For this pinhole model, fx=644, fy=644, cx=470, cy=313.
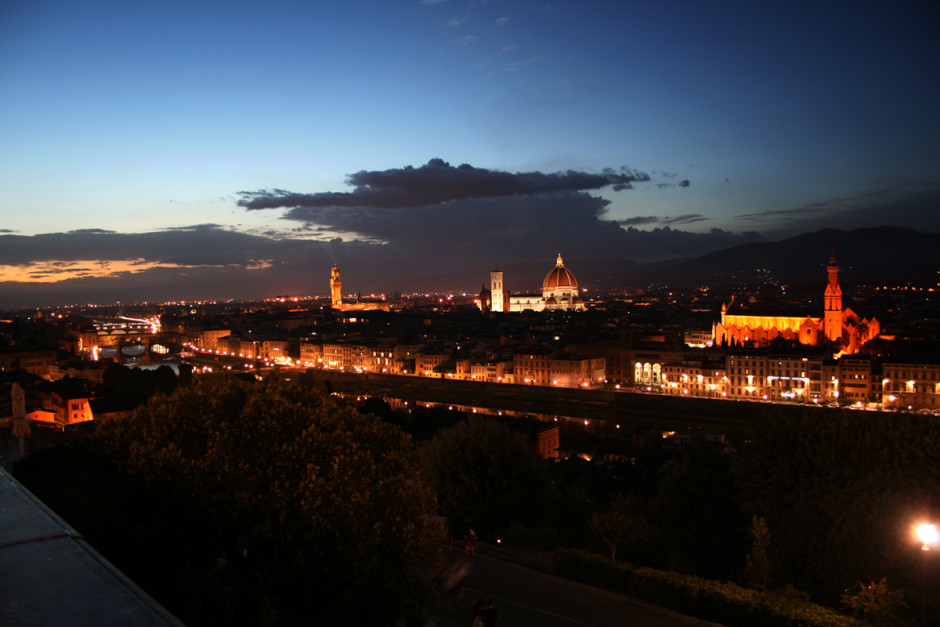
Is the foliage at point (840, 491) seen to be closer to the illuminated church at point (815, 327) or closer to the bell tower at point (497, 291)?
the illuminated church at point (815, 327)

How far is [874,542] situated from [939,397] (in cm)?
2266

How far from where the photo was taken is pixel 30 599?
4.64ft

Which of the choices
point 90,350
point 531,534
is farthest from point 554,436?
point 90,350

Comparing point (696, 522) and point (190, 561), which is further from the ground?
point (190, 561)

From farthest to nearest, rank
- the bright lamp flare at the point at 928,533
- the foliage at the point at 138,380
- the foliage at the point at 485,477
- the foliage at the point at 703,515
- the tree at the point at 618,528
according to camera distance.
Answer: the foliage at the point at 138,380
the foliage at the point at 485,477
the foliage at the point at 703,515
the tree at the point at 618,528
the bright lamp flare at the point at 928,533

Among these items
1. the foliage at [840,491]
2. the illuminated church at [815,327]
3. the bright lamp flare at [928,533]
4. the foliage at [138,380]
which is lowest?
the foliage at [138,380]

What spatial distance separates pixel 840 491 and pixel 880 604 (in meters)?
1.73

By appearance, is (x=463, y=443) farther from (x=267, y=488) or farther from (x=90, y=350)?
(x=90, y=350)

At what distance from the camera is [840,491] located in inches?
310

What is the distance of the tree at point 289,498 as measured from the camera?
504 cm

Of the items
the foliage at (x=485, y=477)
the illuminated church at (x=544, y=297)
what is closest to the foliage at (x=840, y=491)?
the foliage at (x=485, y=477)

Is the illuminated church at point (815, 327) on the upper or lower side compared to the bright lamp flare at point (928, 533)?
lower

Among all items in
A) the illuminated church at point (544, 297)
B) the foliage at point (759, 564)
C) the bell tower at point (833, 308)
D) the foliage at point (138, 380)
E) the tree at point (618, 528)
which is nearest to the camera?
the foliage at point (759, 564)

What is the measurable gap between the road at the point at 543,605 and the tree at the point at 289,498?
39.5 inches
